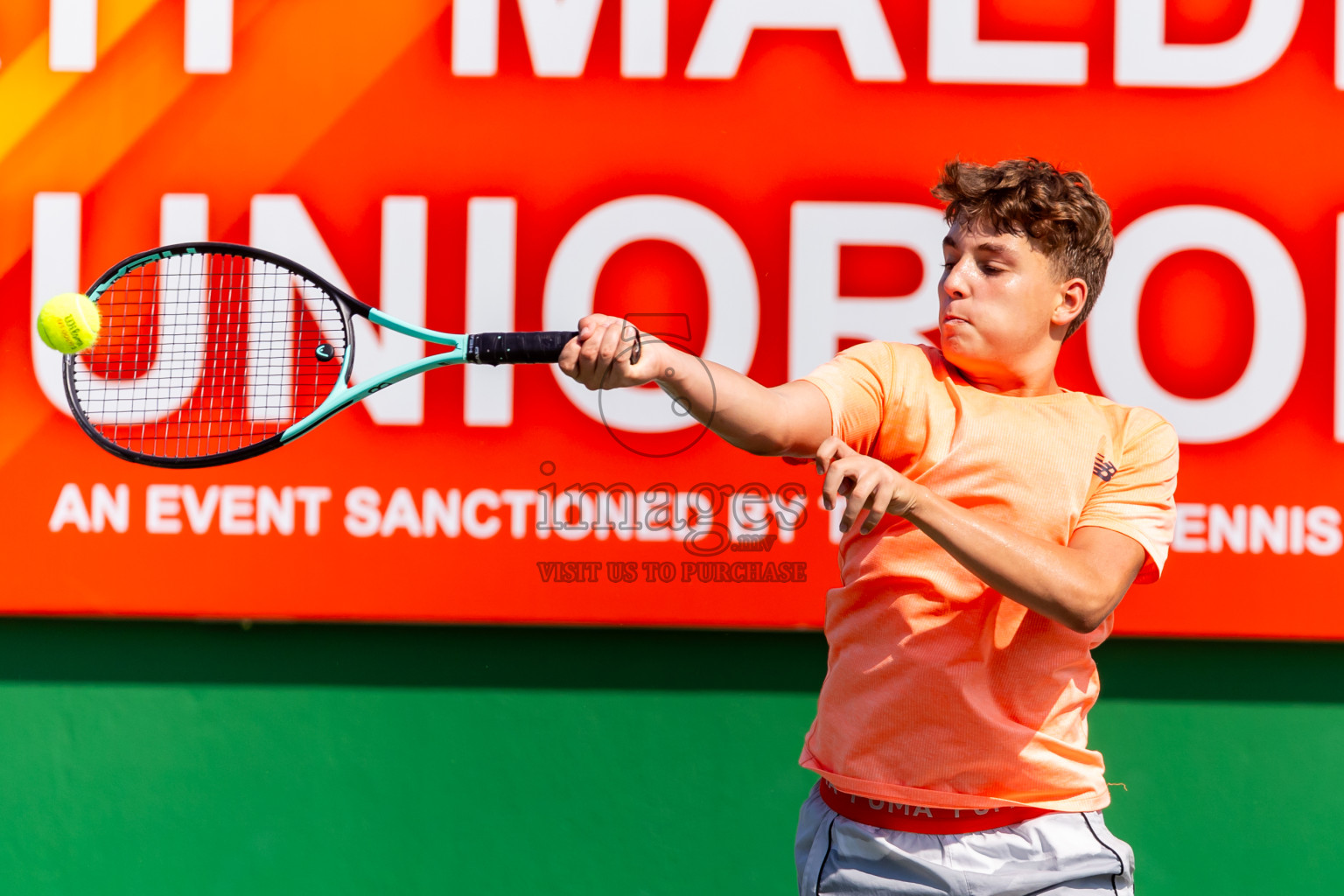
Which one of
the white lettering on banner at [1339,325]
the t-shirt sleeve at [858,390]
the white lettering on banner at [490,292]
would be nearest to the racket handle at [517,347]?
the t-shirt sleeve at [858,390]

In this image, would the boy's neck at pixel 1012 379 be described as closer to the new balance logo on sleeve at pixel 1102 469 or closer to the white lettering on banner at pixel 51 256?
the new balance logo on sleeve at pixel 1102 469

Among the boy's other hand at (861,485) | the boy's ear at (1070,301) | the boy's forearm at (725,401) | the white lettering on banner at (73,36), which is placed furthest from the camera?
the white lettering on banner at (73,36)

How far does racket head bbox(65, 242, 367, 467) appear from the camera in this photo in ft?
7.80

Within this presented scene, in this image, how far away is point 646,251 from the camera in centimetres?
243

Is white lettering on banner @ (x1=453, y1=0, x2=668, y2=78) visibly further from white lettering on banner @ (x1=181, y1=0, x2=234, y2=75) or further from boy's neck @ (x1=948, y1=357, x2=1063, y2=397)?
boy's neck @ (x1=948, y1=357, x2=1063, y2=397)

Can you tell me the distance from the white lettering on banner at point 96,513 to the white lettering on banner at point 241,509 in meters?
0.06

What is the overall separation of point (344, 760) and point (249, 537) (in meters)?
0.54

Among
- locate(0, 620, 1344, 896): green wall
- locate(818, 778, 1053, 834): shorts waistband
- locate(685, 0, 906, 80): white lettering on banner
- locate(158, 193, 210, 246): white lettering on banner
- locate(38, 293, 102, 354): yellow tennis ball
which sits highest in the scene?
locate(685, 0, 906, 80): white lettering on banner

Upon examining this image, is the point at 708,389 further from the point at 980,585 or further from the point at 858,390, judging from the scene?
the point at 980,585

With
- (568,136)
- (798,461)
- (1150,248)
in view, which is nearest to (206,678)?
(568,136)

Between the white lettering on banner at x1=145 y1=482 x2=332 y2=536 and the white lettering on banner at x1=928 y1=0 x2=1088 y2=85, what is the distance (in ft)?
5.32

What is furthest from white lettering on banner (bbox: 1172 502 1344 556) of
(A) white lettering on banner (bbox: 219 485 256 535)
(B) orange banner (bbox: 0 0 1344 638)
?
(A) white lettering on banner (bbox: 219 485 256 535)

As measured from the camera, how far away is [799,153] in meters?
2.40

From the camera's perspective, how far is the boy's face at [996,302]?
1517 mm
